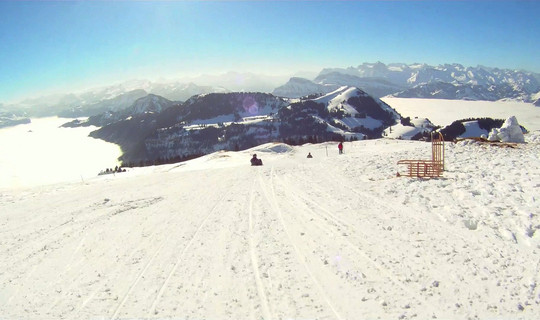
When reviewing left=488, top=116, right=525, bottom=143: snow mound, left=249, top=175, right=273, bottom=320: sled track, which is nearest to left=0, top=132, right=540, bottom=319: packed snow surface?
left=249, top=175, right=273, bottom=320: sled track

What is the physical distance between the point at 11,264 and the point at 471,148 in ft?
108

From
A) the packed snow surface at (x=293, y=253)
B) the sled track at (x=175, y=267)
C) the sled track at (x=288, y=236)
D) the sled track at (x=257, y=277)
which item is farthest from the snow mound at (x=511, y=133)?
the sled track at (x=175, y=267)

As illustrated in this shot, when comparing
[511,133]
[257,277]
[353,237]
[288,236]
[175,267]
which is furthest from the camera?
[511,133]

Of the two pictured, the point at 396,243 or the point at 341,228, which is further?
the point at 341,228

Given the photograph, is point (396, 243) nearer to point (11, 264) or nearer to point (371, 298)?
point (371, 298)

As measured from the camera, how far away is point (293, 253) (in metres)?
10.5

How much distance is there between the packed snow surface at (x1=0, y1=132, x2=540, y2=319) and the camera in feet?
25.4

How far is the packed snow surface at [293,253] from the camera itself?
7.74 metres

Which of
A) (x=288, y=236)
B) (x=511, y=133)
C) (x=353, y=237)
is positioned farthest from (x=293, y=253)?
(x=511, y=133)

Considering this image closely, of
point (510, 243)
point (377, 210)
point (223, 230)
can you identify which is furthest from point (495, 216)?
point (223, 230)

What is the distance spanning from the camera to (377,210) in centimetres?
1461

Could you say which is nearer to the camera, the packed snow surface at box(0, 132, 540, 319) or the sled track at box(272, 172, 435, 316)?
the packed snow surface at box(0, 132, 540, 319)

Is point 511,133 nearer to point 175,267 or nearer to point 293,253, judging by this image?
point 293,253

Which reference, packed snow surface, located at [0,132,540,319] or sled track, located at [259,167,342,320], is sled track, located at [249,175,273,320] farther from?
sled track, located at [259,167,342,320]
